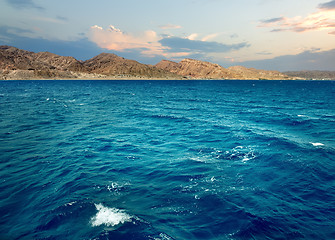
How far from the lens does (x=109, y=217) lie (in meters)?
11.2

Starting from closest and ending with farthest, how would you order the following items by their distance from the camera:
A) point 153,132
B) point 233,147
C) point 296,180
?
point 296,180, point 233,147, point 153,132

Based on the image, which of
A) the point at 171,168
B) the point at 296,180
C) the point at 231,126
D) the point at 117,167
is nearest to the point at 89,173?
the point at 117,167

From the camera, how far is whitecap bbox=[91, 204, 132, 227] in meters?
10.8

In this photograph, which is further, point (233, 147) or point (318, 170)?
point (233, 147)

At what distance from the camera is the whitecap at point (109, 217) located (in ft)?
35.3

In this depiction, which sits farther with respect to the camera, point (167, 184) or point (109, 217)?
point (167, 184)

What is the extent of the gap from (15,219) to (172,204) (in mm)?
9321

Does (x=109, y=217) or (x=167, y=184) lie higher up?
(x=109, y=217)

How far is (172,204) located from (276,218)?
630 cm

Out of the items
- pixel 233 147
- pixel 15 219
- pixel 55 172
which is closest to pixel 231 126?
pixel 233 147

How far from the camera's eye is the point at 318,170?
707 inches

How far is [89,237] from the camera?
9.73 m

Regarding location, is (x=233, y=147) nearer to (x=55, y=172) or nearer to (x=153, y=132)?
(x=153, y=132)

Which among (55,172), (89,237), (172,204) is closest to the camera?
(89,237)
